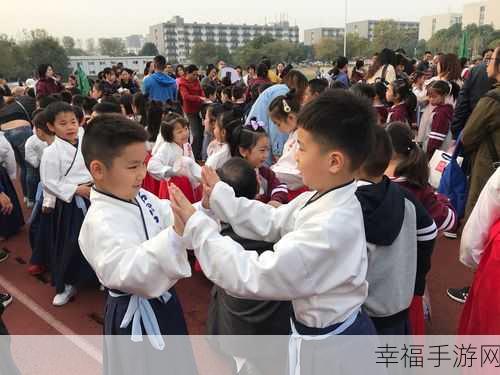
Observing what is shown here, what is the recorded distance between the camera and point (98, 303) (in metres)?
3.24

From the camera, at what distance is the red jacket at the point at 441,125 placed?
15.1ft

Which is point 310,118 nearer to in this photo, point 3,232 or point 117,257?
point 117,257

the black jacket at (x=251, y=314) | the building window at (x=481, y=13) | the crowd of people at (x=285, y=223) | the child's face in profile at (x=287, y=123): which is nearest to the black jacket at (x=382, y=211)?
the crowd of people at (x=285, y=223)

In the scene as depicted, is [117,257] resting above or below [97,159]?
below

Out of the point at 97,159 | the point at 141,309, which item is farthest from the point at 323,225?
the point at 97,159

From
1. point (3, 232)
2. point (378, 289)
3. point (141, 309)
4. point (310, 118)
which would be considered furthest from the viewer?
point (3, 232)

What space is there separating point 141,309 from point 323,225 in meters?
0.79

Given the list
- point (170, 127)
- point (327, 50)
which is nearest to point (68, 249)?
point (170, 127)

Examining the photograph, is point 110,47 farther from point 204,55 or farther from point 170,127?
point 170,127

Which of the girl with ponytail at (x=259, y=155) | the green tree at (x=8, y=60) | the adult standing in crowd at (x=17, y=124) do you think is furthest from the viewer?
the green tree at (x=8, y=60)

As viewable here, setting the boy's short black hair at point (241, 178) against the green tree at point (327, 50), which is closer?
the boy's short black hair at point (241, 178)

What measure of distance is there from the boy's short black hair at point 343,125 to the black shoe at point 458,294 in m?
2.34

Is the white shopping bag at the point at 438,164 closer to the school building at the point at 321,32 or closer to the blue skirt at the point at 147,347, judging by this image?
the blue skirt at the point at 147,347

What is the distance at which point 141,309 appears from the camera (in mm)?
1585
